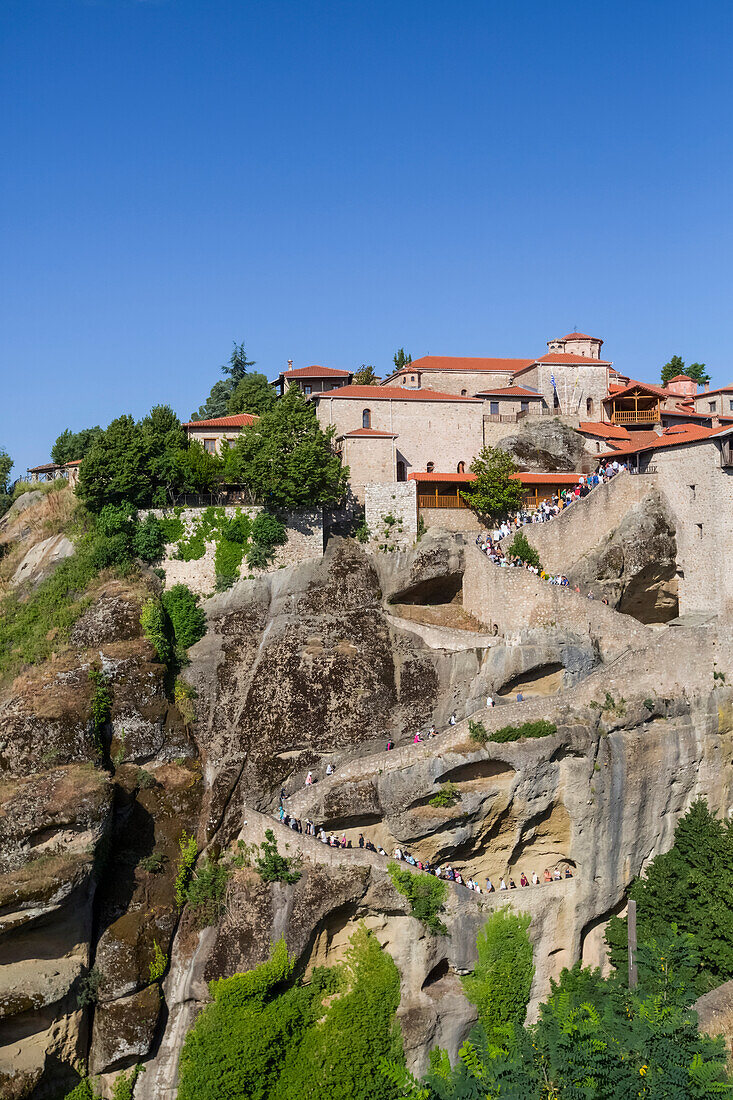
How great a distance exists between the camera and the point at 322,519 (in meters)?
39.1

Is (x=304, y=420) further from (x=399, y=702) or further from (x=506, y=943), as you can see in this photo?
(x=506, y=943)

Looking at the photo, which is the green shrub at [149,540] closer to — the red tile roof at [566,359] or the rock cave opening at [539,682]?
the rock cave opening at [539,682]

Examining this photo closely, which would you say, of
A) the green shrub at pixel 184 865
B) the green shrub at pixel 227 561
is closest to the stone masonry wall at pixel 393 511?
the green shrub at pixel 227 561

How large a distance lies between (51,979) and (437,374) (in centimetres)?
3347

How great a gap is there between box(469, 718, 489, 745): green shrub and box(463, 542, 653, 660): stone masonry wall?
5273 mm

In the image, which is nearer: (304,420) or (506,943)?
(506,943)

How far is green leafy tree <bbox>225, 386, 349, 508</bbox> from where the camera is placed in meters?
37.8

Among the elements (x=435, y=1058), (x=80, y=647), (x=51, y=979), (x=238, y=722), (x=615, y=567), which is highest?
(x=615, y=567)

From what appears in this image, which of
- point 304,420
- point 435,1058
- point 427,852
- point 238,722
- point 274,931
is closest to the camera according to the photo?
point 435,1058

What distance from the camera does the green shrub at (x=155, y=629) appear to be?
34.0 metres

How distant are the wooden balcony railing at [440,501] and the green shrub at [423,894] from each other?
54.0 feet

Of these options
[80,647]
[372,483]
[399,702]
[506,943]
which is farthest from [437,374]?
[506,943]

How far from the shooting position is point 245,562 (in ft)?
125

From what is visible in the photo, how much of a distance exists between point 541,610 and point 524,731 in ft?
18.4
